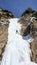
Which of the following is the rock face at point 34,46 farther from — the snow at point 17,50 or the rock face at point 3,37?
the rock face at point 3,37

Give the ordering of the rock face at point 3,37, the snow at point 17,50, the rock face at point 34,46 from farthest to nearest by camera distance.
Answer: the rock face at point 3,37
the rock face at point 34,46
the snow at point 17,50

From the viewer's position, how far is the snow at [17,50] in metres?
26.5

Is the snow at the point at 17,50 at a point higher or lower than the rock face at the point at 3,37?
lower

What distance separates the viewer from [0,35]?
32562 millimetres

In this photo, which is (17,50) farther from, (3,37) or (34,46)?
(3,37)

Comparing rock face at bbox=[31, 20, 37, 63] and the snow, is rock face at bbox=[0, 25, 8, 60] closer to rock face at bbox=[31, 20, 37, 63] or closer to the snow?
the snow

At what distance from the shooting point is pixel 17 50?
1139 inches

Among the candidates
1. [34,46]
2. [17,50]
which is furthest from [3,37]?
[34,46]

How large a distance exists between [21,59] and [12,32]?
9.33m

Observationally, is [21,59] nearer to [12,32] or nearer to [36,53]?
[36,53]

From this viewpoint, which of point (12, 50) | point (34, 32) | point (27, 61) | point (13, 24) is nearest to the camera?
point (27, 61)

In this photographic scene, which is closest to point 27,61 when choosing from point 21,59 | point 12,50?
point 21,59

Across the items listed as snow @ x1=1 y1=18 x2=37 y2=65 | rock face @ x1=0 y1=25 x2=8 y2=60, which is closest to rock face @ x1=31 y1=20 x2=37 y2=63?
snow @ x1=1 y1=18 x2=37 y2=65

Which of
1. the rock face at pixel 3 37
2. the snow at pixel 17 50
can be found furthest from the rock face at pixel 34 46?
the rock face at pixel 3 37
